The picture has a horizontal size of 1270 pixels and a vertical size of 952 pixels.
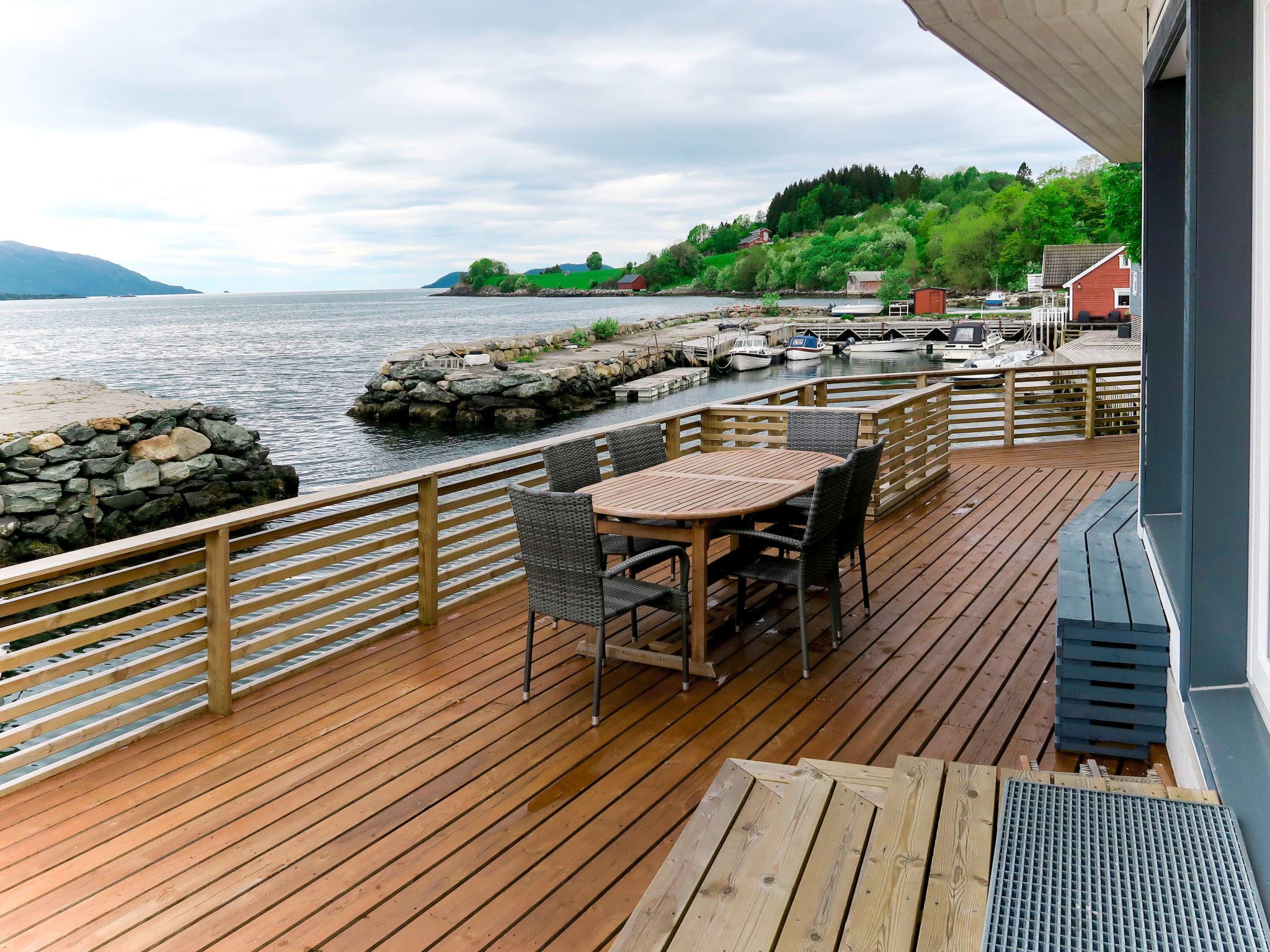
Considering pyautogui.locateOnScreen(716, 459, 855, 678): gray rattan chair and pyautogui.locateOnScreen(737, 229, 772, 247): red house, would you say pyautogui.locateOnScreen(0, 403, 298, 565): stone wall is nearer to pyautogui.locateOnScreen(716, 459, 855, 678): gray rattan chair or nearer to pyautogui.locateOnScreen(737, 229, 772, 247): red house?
pyautogui.locateOnScreen(716, 459, 855, 678): gray rattan chair

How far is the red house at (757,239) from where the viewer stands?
12706 centimetres

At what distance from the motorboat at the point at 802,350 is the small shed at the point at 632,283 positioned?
84.9 metres

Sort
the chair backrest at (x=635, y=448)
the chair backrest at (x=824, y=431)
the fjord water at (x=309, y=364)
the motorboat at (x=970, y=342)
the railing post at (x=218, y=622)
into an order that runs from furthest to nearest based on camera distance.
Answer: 1. the motorboat at (x=970, y=342)
2. the fjord water at (x=309, y=364)
3. the chair backrest at (x=824, y=431)
4. the chair backrest at (x=635, y=448)
5. the railing post at (x=218, y=622)

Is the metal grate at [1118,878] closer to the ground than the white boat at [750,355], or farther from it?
closer to the ground

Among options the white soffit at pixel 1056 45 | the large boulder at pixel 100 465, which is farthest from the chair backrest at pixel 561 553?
the large boulder at pixel 100 465

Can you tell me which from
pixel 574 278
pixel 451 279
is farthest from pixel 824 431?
pixel 451 279

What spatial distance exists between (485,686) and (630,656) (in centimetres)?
64

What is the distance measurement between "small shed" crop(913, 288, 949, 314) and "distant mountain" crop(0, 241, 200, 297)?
390 feet

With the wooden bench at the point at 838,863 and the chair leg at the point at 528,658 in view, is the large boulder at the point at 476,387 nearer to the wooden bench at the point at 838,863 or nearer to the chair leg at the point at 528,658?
the chair leg at the point at 528,658

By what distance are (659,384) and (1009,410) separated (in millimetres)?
28755

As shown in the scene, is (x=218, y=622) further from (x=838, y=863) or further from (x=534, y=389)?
(x=534, y=389)

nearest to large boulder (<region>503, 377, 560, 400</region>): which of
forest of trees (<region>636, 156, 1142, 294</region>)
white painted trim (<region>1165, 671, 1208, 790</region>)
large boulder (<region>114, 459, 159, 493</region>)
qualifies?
large boulder (<region>114, 459, 159, 493</region>)

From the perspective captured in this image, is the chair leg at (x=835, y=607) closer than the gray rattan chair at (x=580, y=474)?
Yes

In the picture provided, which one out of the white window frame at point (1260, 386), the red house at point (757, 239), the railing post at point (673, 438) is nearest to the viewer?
the white window frame at point (1260, 386)
